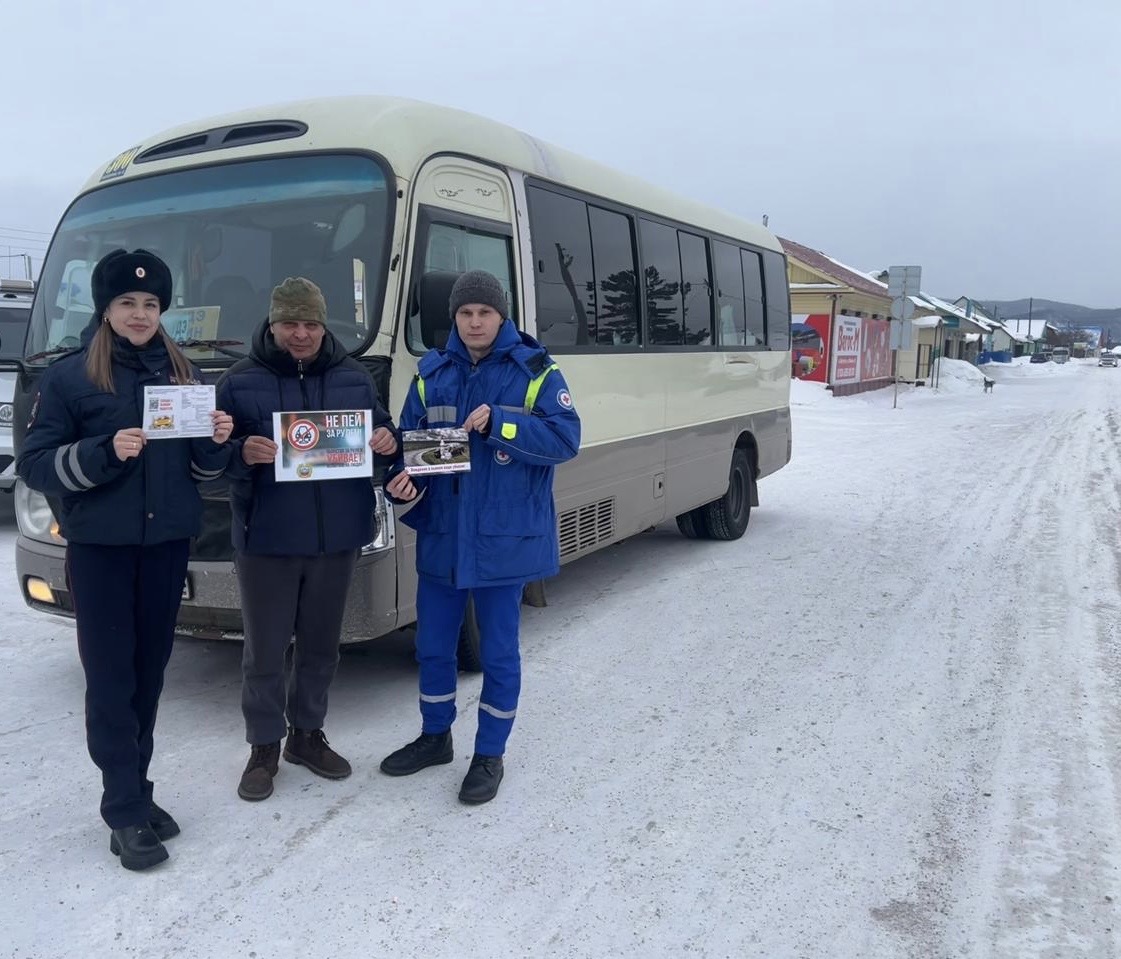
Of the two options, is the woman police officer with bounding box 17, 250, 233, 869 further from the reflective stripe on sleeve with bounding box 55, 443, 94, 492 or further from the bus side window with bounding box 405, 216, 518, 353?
the bus side window with bounding box 405, 216, 518, 353

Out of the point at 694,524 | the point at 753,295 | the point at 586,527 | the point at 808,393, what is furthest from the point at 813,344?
the point at 586,527

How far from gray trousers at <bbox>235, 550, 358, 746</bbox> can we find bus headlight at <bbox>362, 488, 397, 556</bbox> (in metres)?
0.34

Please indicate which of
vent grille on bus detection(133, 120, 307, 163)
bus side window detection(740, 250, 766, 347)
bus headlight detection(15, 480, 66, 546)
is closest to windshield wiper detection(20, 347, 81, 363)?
bus headlight detection(15, 480, 66, 546)

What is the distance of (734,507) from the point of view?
8.90m

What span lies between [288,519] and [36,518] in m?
1.79

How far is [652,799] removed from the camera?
384cm

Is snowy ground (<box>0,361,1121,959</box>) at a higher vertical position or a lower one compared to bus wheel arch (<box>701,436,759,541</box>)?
lower

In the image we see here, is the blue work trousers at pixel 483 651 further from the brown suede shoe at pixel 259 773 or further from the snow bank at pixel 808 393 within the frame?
the snow bank at pixel 808 393

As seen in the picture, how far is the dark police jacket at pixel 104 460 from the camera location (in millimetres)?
2984

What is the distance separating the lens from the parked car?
8.52 m

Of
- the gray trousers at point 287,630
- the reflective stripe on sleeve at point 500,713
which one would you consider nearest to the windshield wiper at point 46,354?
the gray trousers at point 287,630

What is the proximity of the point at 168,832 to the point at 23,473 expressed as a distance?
54.1 inches

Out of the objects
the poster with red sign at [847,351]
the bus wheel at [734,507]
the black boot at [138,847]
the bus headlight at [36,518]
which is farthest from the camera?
the poster with red sign at [847,351]

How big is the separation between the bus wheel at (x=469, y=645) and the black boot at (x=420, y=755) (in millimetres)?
823
